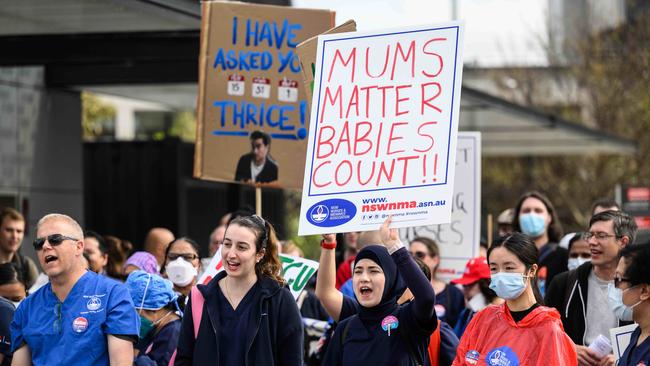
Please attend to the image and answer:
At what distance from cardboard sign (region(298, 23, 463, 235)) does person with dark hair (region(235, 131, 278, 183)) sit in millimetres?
2914

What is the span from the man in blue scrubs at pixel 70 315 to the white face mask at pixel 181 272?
1.84 m

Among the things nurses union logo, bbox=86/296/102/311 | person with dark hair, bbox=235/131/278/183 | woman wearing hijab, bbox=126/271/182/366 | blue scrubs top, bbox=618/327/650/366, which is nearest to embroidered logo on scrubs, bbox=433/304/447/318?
person with dark hair, bbox=235/131/278/183

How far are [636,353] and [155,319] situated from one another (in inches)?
113

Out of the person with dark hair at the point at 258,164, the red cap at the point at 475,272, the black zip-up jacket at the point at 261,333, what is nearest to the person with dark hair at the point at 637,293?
the black zip-up jacket at the point at 261,333

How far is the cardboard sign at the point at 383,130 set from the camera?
6.69 meters

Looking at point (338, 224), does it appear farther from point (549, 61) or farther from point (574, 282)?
point (549, 61)

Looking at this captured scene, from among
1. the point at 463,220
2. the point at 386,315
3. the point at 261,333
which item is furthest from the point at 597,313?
the point at 463,220

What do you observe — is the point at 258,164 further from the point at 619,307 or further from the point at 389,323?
the point at 619,307

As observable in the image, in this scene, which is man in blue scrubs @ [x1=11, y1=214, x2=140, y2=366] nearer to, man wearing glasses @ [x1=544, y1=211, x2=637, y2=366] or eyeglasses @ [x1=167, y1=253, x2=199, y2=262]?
eyeglasses @ [x1=167, y1=253, x2=199, y2=262]

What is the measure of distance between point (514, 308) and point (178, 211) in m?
12.8

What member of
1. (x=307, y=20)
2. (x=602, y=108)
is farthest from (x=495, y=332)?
(x=602, y=108)

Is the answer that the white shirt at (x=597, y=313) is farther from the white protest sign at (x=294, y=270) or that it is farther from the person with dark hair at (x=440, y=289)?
the white protest sign at (x=294, y=270)

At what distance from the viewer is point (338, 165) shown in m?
6.93

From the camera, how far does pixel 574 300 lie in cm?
798
